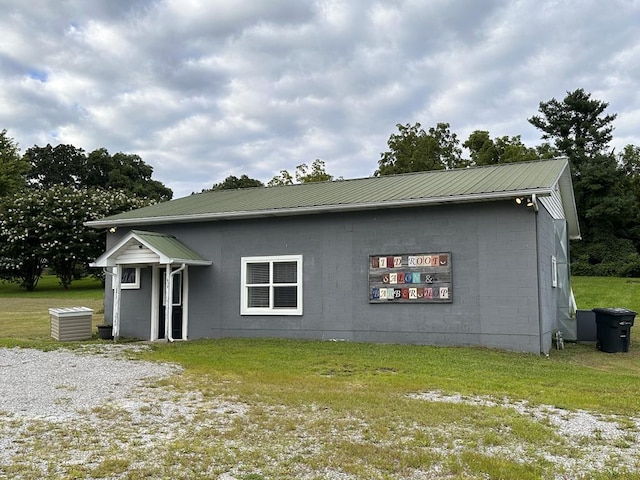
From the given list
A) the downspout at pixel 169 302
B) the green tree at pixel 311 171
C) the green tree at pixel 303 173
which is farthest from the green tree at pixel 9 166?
the downspout at pixel 169 302

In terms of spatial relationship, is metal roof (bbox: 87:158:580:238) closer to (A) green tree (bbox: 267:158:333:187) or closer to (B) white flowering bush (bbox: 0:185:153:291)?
(B) white flowering bush (bbox: 0:185:153:291)

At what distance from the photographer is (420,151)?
34875mm

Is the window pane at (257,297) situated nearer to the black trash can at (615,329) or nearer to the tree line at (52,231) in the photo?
the black trash can at (615,329)

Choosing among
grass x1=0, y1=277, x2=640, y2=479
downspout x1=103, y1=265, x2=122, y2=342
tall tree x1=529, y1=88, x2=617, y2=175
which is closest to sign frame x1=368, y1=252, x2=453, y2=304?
grass x1=0, y1=277, x2=640, y2=479

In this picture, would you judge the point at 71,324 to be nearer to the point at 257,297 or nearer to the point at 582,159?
the point at 257,297

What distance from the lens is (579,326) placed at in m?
12.8

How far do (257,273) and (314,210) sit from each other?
212 cm

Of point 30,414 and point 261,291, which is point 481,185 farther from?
point 30,414

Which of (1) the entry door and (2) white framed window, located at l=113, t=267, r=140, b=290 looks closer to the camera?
(1) the entry door

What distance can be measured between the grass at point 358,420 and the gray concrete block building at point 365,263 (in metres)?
1.00

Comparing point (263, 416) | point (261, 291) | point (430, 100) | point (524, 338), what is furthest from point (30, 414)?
point (430, 100)

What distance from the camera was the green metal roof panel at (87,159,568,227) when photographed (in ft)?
35.6

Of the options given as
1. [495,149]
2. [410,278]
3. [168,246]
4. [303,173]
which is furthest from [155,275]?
[303,173]

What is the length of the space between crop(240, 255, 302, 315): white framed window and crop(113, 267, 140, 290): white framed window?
3074 mm
